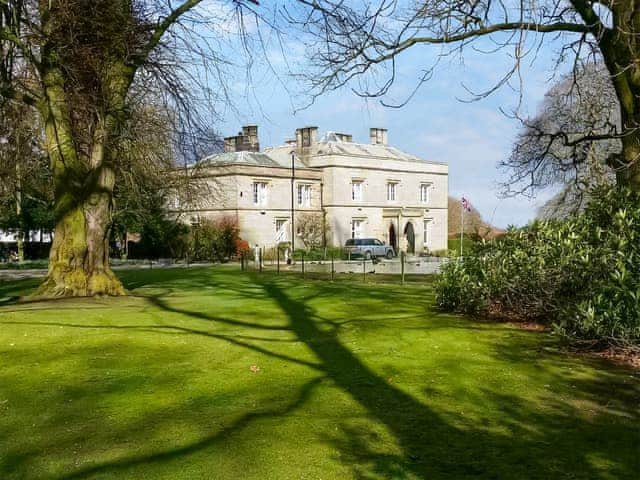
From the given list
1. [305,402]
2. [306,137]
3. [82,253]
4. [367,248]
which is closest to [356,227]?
[367,248]

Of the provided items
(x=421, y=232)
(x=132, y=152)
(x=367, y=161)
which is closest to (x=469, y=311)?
(x=132, y=152)

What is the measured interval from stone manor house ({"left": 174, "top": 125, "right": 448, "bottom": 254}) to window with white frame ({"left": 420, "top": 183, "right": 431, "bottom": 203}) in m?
0.07

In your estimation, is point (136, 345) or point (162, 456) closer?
point (162, 456)

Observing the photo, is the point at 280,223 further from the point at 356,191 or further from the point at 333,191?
the point at 356,191

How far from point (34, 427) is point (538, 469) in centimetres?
404

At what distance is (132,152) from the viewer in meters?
20.0

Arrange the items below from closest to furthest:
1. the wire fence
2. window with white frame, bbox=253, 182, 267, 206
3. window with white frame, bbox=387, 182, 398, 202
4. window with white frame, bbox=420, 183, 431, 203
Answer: the wire fence → window with white frame, bbox=253, 182, 267, 206 → window with white frame, bbox=387, 182, 398, 202 → window with white frame, bbox=420, 183, 431, 203

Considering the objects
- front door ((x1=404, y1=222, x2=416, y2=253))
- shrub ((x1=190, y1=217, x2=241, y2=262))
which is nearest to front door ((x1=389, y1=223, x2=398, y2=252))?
front door ((x1=404, y1=222, x2=416, y2=253))

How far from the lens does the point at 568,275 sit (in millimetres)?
10312

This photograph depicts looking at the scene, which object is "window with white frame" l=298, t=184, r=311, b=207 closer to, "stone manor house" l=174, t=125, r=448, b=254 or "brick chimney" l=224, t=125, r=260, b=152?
"stone manor house" l=174, t=125, r=448, b=254

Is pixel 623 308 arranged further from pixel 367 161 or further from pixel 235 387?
pixel 367 161

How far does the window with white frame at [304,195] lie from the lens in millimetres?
56625

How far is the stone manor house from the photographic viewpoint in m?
52.5

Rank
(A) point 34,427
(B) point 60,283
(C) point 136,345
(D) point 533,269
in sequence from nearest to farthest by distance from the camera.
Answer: (A) point 34,427 < (C) point 136,345 < (D) point 533,269 < (B) point 60,283
